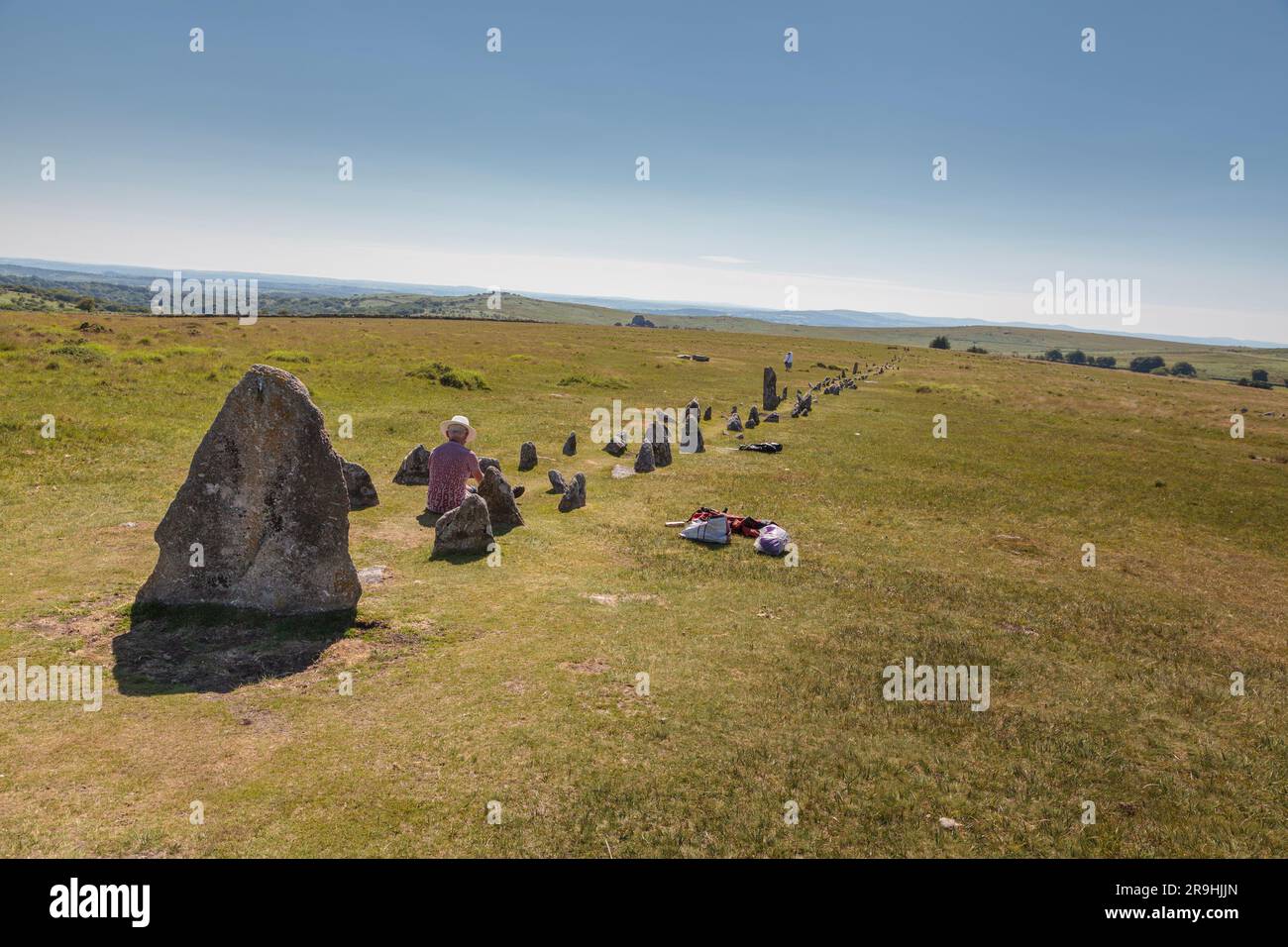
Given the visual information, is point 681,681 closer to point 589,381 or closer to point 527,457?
point 527,457

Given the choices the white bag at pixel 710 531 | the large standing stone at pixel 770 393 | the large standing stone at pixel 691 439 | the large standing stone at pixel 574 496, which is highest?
the large standing stone at pixel 770 393

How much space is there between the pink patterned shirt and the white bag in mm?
6395

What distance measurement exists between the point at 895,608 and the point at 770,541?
4.03 m

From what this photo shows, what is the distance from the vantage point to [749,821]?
8141 mm

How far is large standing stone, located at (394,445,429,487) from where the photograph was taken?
22.9 m

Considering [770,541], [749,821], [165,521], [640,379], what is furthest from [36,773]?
[640,379]

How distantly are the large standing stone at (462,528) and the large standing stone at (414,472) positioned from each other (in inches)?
259

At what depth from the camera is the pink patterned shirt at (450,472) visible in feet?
61.9

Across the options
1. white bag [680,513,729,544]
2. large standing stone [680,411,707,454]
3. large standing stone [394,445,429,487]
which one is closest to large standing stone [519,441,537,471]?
large standing stone [394,445,429,487]

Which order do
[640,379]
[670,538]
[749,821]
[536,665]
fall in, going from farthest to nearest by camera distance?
[640,379], [670,538], [536,665], [749,821]

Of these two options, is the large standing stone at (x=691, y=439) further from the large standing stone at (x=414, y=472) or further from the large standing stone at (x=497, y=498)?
the large standing stone at (x=497, y=498)

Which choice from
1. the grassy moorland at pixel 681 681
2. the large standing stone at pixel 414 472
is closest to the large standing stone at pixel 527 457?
the grassy moorland at pixel 681 681

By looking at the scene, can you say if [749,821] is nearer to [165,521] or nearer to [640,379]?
[165,521]

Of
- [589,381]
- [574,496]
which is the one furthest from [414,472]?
[589,381]
